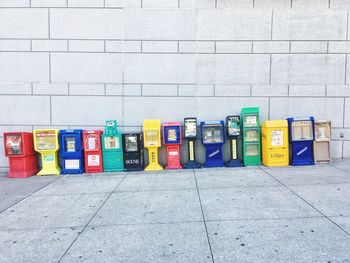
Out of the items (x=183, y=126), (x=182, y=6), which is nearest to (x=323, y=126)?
(x=183, y=126)

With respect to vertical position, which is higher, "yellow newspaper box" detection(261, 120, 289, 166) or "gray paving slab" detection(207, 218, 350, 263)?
"yellow newspaper box" detection(261, 120, 289, 166)

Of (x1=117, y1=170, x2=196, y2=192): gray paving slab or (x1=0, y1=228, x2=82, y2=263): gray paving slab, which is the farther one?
(x1=117, y1=170, x2=196, y2=192): gray paving slab

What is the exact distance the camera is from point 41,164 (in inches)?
305

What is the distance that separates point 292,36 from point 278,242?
615 cm

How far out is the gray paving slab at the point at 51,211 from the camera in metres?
4.18

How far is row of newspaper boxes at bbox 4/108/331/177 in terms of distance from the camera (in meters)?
7.15

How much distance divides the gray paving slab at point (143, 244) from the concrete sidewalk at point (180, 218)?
0.01 m

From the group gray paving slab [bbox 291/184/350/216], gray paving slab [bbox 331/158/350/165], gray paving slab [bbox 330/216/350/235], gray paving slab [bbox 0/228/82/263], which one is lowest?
gray paving slab [bbox 0/228/82/263]

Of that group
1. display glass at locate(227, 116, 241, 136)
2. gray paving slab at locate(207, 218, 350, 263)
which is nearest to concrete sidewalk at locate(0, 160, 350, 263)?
gray paving slab at locate(207, 218, 350, 263)

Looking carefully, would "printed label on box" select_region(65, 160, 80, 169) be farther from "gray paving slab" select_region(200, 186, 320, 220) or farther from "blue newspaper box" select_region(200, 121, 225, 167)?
"gray paving slab" select_region(200, 186, 320, 220)

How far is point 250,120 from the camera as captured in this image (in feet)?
24.2

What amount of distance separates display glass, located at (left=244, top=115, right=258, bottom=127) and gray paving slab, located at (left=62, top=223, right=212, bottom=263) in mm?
4015

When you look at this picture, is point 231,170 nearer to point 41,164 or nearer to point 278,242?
point 278,242

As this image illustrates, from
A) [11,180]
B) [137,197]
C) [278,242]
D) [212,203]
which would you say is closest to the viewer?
[278,242]
